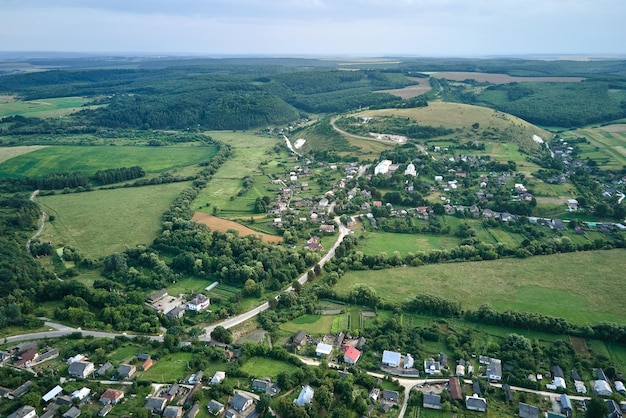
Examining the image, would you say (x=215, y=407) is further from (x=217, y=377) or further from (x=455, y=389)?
(x=455, y=389)

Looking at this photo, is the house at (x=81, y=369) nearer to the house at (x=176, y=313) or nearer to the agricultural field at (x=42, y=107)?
the house at (x=176, y=313)

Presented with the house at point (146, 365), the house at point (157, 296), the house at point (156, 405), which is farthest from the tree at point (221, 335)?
the house at point (157, 296)

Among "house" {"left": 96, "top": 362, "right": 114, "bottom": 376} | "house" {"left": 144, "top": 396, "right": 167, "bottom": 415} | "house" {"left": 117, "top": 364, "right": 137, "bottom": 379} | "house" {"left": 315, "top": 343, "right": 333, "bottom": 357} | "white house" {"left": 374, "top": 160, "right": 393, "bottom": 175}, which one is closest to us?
"house" {"left": 144, "top": 396, "right": 167, "bottom": 415}

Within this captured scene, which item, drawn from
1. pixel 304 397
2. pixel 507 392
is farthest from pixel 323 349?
pixel 507 392

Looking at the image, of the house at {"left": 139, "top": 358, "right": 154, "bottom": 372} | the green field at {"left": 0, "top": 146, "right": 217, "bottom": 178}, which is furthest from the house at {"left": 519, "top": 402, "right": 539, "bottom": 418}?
the green field at {"left": 0, "top": 146, "right": 217, "bottom": 178}

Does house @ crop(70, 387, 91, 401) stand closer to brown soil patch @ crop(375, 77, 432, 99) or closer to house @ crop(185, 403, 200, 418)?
house @ crop(185, 403, 200, 418)
